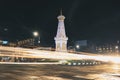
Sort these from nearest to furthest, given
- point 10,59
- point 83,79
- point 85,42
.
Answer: point 83,79, point 10,59, point 85,42

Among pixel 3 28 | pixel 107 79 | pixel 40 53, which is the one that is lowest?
pixel 107 79

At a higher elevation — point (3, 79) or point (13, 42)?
point (13, 42)

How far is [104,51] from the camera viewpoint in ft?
637

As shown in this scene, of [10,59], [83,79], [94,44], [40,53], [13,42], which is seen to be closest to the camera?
[83,79]

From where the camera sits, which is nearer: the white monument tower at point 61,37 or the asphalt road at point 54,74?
the asphalt road at point 54,74

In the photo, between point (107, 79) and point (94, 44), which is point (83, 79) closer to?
point (107, 79)

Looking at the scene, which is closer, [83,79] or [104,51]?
[83,79]

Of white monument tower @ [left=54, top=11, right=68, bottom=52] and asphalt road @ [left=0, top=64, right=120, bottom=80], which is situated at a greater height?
white monument tower @ [left=54, top=11, right=68, bottom=52]

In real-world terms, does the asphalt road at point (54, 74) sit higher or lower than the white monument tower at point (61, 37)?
lower

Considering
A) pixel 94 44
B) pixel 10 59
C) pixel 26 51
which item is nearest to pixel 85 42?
pixel 94 44

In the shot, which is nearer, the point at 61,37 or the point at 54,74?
the point at 54,74

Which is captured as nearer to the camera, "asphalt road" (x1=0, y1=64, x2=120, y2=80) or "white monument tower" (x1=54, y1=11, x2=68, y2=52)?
"asphalt road" (x1=0, y1=64, x2=120, y2=80)

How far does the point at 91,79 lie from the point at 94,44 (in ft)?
554

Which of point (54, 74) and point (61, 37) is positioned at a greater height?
point (61, 37)
